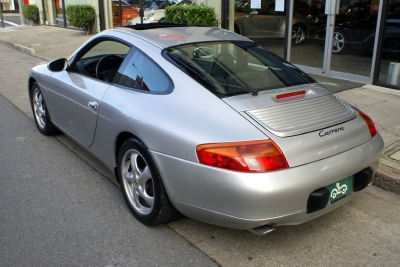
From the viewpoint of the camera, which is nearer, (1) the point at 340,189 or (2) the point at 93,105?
(1) the point at 340,189

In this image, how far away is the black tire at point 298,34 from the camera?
905 cm

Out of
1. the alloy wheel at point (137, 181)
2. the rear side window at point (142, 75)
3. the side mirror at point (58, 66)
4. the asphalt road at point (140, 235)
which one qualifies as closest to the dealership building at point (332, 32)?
the asphalt road at point (140, 235)

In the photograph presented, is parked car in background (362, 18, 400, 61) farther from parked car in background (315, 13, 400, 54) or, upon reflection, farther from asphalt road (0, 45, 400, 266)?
asphalt road (0, 45, 400, 266)

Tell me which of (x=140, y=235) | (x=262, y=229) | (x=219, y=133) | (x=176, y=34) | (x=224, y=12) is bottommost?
(x=140, y=235)

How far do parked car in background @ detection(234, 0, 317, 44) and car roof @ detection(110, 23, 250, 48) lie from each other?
524 cm

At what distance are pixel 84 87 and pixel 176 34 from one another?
1026 millimetres

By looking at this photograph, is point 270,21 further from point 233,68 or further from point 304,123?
point 304,123

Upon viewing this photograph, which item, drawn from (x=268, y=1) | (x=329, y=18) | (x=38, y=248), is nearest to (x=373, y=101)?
(x=329, y=18)

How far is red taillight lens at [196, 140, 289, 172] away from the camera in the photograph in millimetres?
2672

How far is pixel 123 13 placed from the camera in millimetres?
15680

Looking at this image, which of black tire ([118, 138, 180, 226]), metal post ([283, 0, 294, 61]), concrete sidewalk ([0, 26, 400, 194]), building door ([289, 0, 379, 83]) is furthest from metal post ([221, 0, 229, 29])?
black tire ([118, 138, 180, 226])

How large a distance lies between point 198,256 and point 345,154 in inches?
49.7

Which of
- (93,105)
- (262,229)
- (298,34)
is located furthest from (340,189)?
(298,34)

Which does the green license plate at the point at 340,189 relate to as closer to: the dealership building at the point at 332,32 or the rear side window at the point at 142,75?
the rear side window at the point at 142,75
